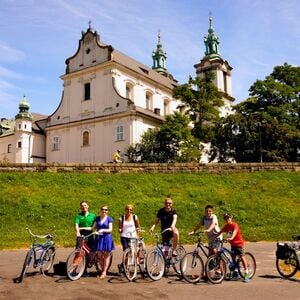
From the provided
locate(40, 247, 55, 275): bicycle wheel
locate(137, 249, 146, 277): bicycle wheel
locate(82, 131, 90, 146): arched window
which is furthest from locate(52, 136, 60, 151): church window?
locate(137, 249, 146, 277): bicycle wheel

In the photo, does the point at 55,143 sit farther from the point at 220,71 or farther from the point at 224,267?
the point at 224,267

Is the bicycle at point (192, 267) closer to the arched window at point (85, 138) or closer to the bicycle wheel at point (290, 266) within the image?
the bicycle wheel at point (290, 266)

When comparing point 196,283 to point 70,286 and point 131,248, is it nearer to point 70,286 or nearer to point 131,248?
point 131,248

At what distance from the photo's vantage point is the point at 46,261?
9742mm

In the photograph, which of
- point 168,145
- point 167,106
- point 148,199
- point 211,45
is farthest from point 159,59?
point 148,199

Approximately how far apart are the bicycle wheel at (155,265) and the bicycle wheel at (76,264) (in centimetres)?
146

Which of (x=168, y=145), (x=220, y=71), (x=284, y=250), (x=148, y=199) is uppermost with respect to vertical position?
(x=220, y=71)

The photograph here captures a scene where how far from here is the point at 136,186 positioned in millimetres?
23844

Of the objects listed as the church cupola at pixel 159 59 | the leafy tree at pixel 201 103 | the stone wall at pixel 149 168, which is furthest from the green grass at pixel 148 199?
the church cupola at pixel 159 59

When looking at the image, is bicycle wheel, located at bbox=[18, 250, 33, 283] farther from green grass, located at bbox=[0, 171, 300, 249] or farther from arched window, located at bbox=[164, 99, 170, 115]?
arched window, located at bbox=[164, 99, 170, 115]

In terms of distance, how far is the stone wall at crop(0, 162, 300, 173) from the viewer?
25.2 m

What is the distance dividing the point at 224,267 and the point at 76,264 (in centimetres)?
325

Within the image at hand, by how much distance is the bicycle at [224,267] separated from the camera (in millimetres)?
9023

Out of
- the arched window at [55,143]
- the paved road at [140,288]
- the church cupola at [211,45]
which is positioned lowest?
the paved road at [140,288]
